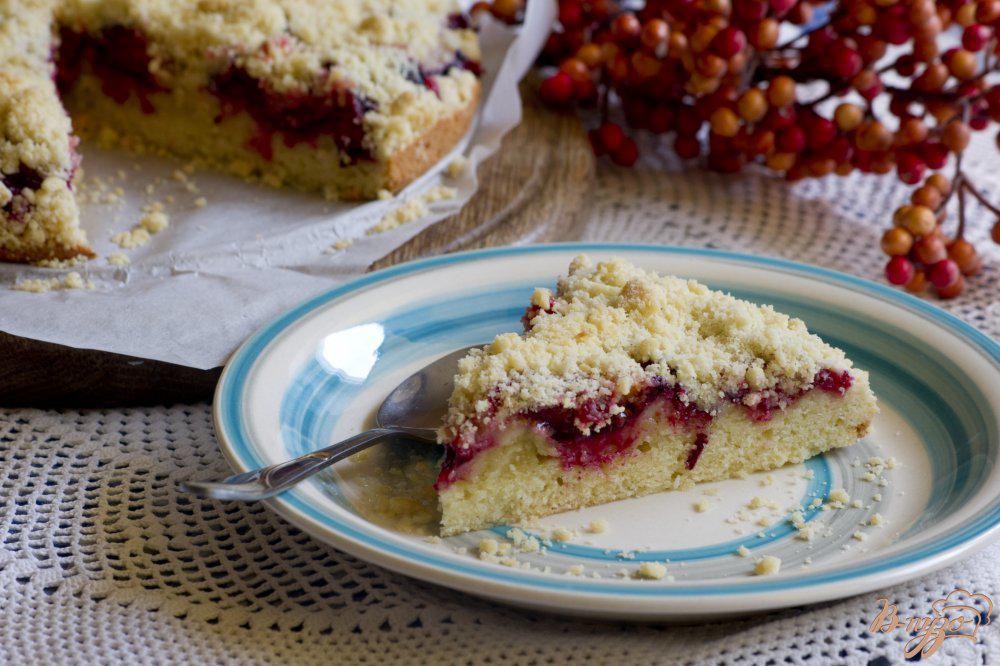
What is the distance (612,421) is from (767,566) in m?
0.41

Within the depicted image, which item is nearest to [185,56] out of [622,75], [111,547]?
[622,75]

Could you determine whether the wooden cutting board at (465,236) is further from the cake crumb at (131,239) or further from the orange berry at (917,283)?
the orange berry at (917,283)

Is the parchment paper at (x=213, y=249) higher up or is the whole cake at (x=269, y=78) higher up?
the whole cake at (x=269, y=78)

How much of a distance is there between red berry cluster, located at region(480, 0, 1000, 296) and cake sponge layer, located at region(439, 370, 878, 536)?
951mm

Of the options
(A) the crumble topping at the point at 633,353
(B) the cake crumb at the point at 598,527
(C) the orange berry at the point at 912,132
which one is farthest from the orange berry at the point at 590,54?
(B) the cake crumb at the point at 598,527

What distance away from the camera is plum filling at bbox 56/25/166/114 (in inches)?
145

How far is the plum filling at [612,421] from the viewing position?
1.95 metres

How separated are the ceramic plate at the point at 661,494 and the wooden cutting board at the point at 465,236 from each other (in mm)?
360

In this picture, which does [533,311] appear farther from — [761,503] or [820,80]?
[820,80]

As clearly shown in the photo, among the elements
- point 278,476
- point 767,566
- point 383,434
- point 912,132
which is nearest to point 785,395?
point 767,566

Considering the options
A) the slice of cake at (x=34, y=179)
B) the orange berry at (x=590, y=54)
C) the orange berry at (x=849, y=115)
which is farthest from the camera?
the orange berry at (x=590, y=54)

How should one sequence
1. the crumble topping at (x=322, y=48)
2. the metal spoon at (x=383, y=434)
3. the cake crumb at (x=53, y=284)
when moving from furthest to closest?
the crumble topping at (x=322, y=48)
the cake crumb at (x=53, y=284)
the metal spoon at (x=383, y=434)

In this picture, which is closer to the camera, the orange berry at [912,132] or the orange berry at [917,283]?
the orange berry at [917,283]

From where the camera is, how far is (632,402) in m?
2.04
